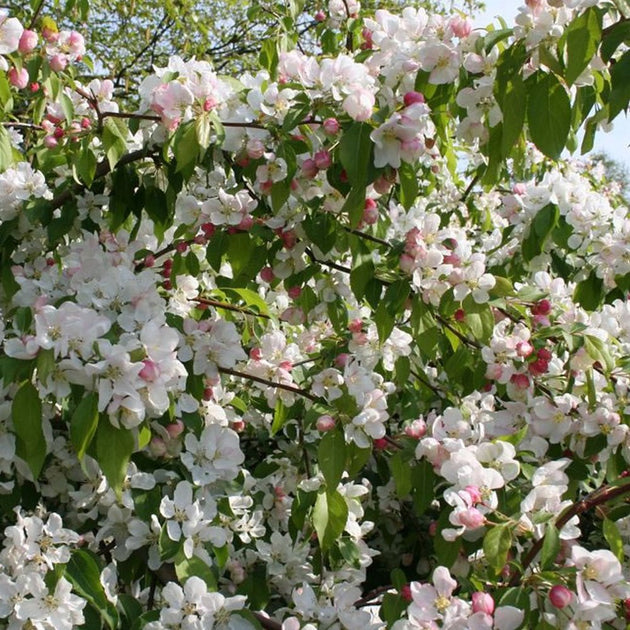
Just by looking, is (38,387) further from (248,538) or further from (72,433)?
(248,538)

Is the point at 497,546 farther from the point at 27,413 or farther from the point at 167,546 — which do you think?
the point at 27,413

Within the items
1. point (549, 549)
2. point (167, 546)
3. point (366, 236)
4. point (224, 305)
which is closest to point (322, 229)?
point (366, 236)

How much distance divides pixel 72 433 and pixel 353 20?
1.84 metres

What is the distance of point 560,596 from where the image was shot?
1274 mm

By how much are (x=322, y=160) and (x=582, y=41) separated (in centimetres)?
60

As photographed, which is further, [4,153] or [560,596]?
[4,153]

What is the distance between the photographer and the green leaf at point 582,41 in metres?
1.42

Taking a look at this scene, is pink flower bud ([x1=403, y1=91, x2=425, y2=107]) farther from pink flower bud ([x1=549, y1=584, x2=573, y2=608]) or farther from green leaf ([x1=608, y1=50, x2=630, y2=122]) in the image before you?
pink flower bud ([x1=549, y1=584, x2=573, y2=608])

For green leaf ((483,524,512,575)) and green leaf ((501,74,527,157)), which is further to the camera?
green leaf ((501,74,527,157))

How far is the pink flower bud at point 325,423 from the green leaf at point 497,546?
0.52 m

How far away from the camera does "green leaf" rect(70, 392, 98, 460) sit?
1.36 meters

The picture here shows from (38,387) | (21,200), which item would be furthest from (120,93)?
(38,387)

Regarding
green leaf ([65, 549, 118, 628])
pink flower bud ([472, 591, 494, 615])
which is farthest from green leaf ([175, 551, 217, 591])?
pink flower bud ([472, 591, 494, 615])

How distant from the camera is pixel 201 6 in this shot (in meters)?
8.50
